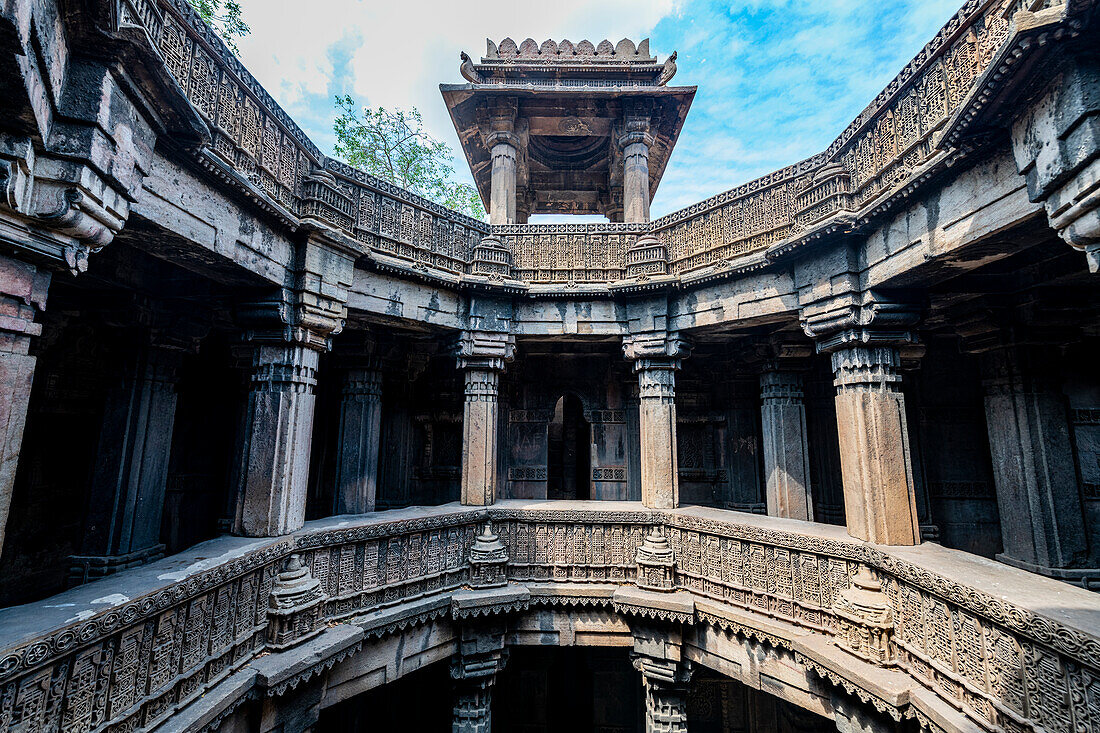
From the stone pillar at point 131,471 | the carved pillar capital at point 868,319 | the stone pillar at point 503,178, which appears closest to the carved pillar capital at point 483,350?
the stone pillar at point 131,471

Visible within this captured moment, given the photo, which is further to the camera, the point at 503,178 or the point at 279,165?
the point at 503,178

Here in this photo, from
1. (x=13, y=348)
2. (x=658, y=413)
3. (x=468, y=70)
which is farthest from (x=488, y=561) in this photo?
(x=468, y=70)

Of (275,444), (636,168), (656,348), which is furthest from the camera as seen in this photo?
(636,168)

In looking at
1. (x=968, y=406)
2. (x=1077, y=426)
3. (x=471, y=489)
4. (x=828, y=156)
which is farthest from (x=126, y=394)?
(x=968, y=406)

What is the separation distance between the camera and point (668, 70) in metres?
13.7

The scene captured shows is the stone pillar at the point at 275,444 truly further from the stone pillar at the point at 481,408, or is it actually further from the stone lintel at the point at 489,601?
the stone pillar at the point at 481,408

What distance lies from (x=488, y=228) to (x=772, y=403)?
6.66 meters

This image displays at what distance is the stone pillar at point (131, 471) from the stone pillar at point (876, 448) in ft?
33.2

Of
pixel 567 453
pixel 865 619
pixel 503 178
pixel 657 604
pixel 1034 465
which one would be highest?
pixel 503 178

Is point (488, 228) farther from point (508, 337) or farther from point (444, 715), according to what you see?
point (444, 715)

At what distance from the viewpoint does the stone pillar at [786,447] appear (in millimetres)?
9148

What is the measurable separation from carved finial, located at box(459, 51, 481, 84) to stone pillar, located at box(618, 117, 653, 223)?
15.0 ft

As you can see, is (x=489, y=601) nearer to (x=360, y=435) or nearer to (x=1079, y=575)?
(x=360, y=435)

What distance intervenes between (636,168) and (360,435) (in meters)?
9.93
